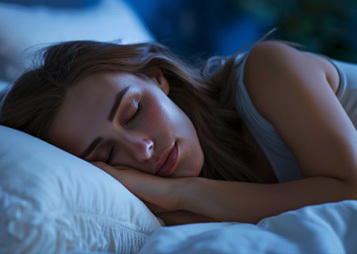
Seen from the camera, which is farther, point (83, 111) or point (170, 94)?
point (170, 94)

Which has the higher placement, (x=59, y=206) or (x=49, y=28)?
(x=49, y=28)

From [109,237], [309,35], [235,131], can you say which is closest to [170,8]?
[309,35]

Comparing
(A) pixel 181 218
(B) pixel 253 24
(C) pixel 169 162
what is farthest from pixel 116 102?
(B) pixel 253 24

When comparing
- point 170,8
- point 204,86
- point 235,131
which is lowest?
point 235,131

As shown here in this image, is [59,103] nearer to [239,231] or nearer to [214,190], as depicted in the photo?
[214,190]

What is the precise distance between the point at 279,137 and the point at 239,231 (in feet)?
1.59

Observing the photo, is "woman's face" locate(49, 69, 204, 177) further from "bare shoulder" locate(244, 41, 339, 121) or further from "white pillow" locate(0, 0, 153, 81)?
"white pillow" locate(0, 0, 153, 81)

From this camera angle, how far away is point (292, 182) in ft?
2.44

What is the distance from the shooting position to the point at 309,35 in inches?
73.2

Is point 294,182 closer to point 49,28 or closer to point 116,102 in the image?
point 116,102

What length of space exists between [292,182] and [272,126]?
192 millimetres

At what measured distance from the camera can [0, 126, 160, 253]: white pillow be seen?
1.49 feet

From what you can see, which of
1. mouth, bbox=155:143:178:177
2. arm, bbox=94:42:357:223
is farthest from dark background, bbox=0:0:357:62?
mouth, bbox=155:143:178:177

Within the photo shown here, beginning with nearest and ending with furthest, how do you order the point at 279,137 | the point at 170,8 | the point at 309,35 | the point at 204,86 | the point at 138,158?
the point at 138,158 < the point at 279,137 < the point at 204,86 < the point at 170,8 < the point at 309,35
